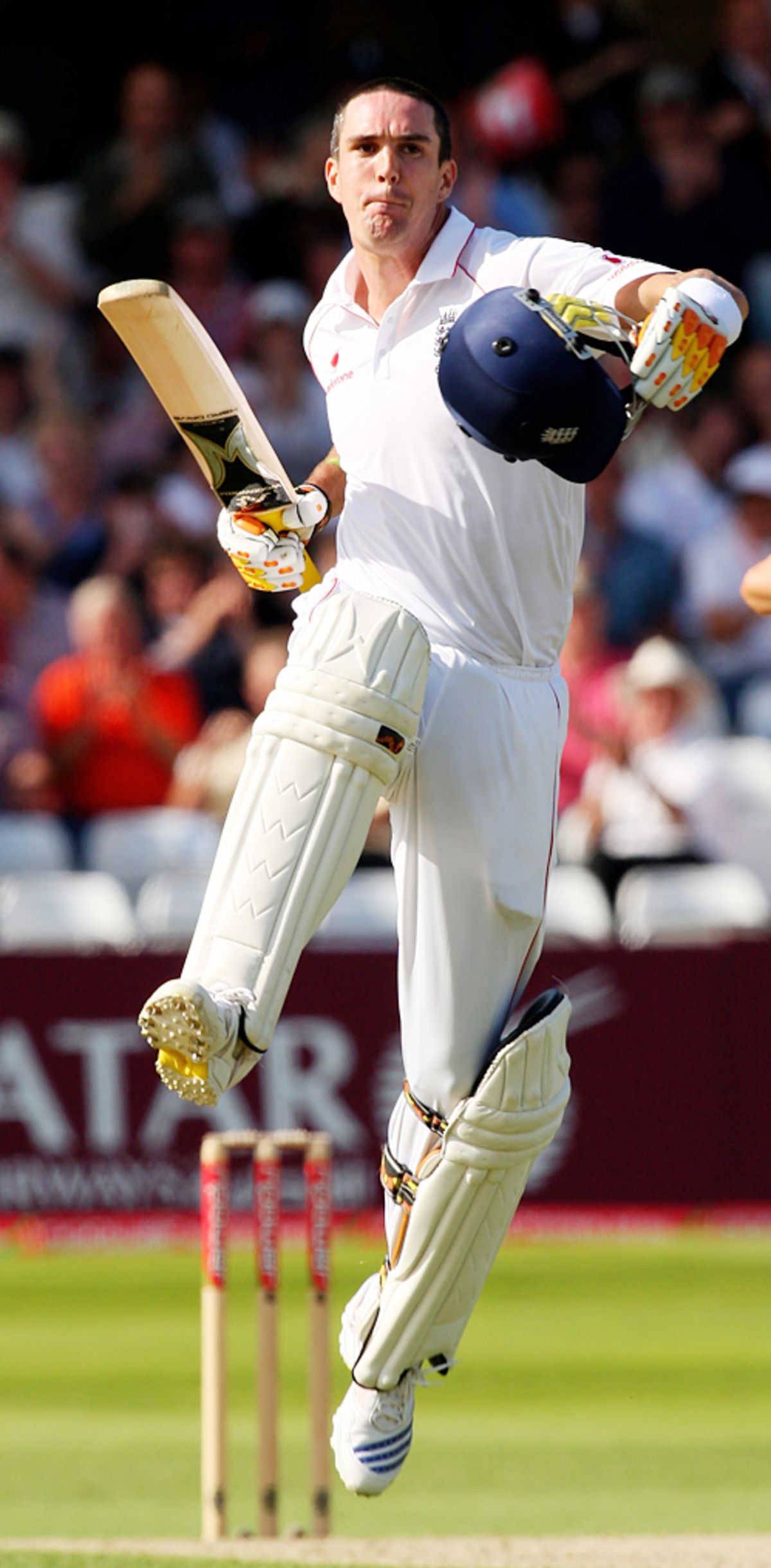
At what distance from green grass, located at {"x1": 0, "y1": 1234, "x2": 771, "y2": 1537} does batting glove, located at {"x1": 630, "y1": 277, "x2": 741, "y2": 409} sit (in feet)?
7.95

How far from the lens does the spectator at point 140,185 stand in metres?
11.1

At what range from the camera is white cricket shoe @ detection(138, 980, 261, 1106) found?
3.58 meters

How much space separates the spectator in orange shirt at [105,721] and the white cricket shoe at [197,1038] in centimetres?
541

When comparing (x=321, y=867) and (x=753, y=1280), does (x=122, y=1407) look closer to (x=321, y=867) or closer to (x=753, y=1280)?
(x=753, y=1280)

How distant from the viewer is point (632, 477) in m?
11.1

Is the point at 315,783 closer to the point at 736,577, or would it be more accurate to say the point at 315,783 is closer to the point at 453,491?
the point at 453,491

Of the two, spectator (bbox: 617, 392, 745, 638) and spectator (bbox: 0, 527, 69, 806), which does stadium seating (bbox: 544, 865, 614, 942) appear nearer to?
spectator (bbox: 617, 392, 745, 638)

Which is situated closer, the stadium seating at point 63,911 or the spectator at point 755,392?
the stadium seating at point 63,911

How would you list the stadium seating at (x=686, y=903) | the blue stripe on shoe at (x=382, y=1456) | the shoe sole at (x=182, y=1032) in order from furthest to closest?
the stadium seating at (x=686, y=903) → the blue stripe on shoe at (x=382, y=1456) → the shoe sole at (x=182, y=1032)

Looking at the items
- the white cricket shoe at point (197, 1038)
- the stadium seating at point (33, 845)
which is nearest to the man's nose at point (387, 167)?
the white cricket shoe at point (197, 1038)

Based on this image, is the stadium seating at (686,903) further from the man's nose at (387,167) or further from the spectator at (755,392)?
the man's nose at (387,167)

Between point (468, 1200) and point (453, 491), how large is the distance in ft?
3.96

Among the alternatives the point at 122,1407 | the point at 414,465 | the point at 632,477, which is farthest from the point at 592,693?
the point at 414,465

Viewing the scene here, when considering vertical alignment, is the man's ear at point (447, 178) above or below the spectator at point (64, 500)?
above
